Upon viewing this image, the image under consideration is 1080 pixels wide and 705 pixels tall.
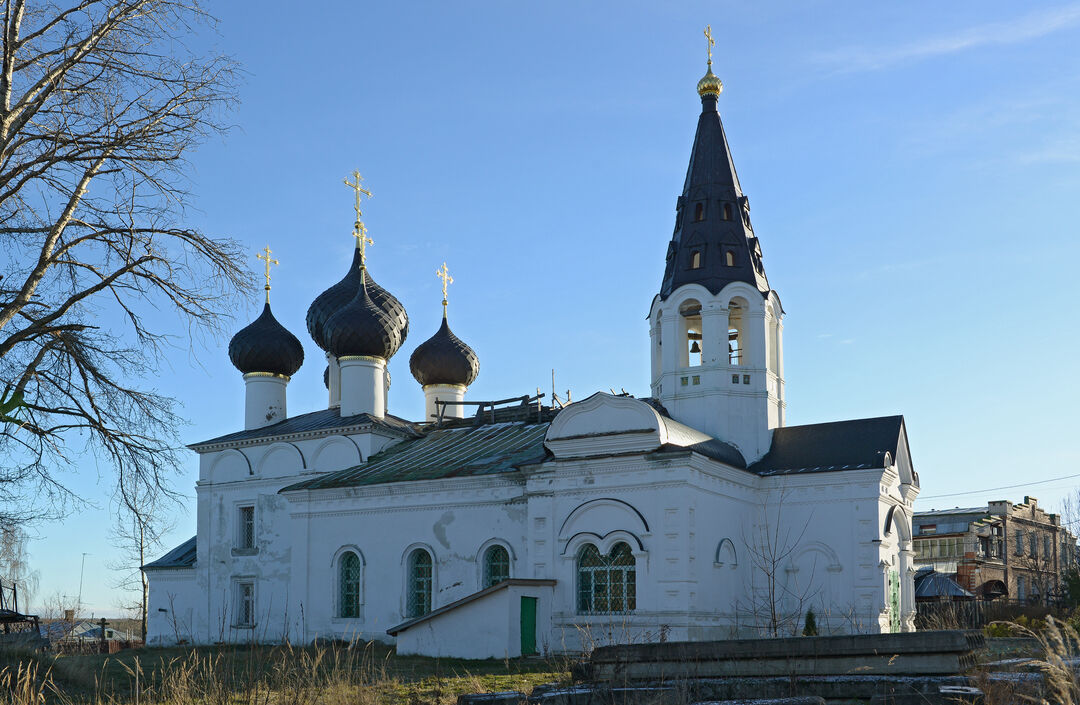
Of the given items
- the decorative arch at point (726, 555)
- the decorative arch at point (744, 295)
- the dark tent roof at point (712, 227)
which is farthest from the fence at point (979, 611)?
the dark tent roof at point (712, 227)

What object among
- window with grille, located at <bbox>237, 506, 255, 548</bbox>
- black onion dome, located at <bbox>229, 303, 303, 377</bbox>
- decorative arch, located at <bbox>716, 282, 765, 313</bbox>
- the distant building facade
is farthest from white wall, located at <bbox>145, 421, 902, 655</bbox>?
the distant building facade

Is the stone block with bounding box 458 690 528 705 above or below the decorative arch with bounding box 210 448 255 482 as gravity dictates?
below

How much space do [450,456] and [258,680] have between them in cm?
1465

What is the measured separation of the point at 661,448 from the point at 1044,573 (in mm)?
32110

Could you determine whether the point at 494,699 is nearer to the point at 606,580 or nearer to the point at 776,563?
the point at 606,580

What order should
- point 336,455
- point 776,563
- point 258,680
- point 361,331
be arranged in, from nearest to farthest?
point 258,680 < point 776,563 < point 336,455 < point 361,331

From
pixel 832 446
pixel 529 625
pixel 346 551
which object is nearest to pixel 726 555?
pixel 832 446

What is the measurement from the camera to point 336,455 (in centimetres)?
2395

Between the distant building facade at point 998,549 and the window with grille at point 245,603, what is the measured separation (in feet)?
79.7

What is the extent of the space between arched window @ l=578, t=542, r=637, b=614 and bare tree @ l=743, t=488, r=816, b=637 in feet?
7.27

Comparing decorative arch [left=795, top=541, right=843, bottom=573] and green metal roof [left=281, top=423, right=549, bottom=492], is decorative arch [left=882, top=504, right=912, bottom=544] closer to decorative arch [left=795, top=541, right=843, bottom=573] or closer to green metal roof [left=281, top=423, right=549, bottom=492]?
decorative arch [left=795, top=541, right=843, bottom=573]

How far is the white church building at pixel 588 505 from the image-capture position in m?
17.8

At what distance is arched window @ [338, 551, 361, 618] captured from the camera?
21.6 meters

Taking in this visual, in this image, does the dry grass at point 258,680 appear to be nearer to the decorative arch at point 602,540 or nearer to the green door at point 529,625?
the green door at point 529,625
